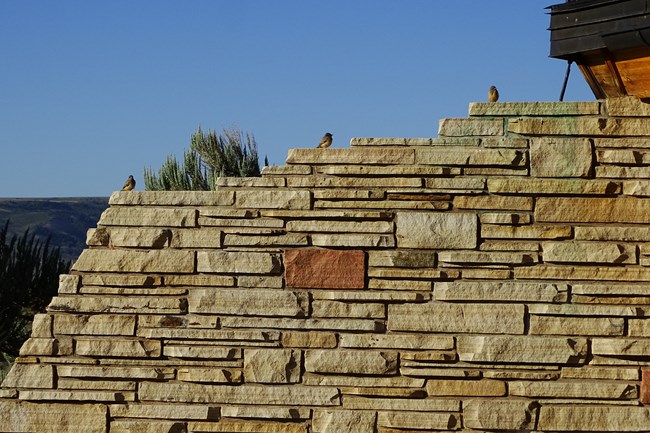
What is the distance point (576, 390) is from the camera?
5281 millimetres

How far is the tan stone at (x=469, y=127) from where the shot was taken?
5.52 meters

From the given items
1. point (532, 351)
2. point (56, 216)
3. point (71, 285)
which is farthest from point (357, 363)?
point (56, 216)

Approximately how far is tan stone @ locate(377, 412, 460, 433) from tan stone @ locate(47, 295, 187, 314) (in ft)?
3.84

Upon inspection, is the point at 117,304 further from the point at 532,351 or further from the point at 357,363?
the point at 532,351

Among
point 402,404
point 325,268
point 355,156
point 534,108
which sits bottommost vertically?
point 402,404

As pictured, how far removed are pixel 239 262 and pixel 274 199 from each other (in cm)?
37

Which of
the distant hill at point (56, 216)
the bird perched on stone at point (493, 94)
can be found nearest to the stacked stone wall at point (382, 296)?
the bird perched on stone at point (493, 94)

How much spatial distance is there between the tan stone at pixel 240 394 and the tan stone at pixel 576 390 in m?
0.96

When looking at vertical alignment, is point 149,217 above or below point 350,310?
above

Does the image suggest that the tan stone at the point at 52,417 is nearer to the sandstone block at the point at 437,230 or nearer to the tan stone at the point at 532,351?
the sandstone block at the point at 437,230

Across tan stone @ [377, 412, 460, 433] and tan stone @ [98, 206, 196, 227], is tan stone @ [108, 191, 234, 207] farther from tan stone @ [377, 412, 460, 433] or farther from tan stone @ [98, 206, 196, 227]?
tan stone @ [377, 412, 460, 433]

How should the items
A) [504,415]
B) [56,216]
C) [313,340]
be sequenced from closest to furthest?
1. [504,415]
2. [313,340]
3. [56,216]

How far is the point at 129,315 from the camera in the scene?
548 cm

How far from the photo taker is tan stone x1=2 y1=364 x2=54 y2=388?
17.9 feet
